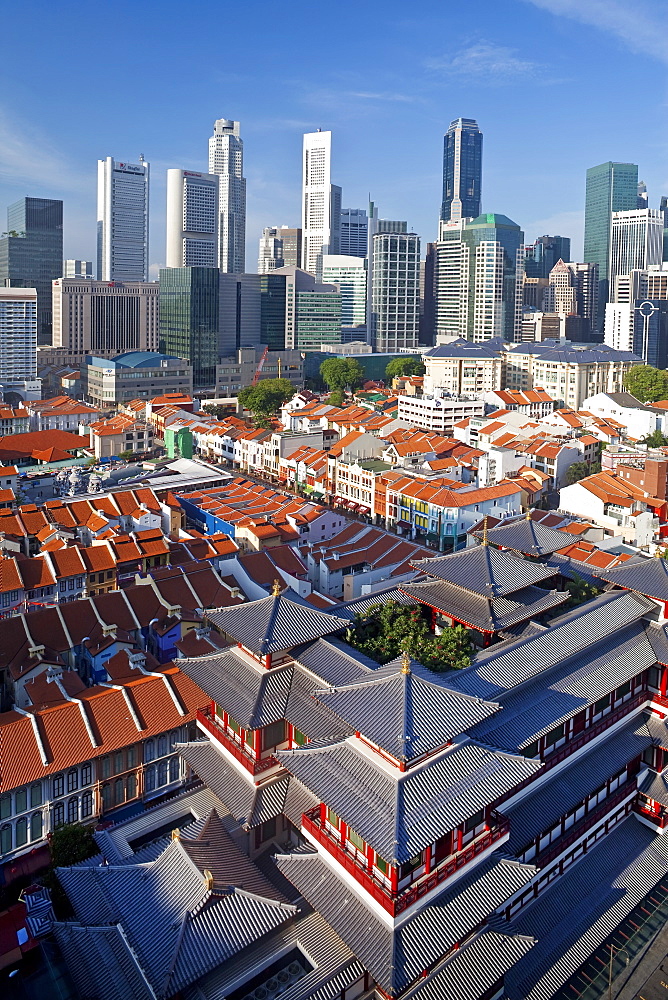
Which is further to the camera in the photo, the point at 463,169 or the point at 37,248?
the point at 463,169

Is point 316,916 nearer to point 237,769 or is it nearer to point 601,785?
point 237,769

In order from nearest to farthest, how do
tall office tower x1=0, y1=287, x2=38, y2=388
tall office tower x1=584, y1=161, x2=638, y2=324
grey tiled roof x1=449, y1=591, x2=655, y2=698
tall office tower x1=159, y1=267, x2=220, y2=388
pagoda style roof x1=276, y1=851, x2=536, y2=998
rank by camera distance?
pagoda style roof x1=276, y1=851, x2=536, y2=998
grey tiled roof x1=449, y1=591, x2=655, y2=698
tall office tower x1=0, y1=287, x2=38, y2=388
tall office tower x1=159, y1=267, x2=220, y2=388
tall office tower x1=584, y1=161, x2=638, y2=324

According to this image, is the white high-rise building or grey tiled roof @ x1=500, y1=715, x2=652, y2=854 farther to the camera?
the white high-rise building

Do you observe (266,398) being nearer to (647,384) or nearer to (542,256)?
(647,384)

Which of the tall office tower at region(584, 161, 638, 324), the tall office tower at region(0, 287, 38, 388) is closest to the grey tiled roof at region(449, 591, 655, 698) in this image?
the tall office tower at region(0, 287, 38, 388)

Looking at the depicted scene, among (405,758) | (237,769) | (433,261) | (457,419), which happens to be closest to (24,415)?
(457,419)

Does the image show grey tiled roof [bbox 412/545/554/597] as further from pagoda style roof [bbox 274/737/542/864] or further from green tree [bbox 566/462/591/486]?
green tree [bbox 566/462/591/486]

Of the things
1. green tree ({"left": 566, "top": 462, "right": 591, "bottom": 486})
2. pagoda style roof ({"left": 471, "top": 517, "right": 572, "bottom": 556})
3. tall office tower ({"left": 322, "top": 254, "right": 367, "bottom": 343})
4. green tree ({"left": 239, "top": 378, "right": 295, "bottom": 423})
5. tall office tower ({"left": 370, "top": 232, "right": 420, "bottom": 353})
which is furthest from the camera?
tall office tower ({"left": 322, "top": 254, "right": 367, "bottom": 343})

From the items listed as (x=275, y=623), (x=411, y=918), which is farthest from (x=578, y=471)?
(x=411, y=918)
